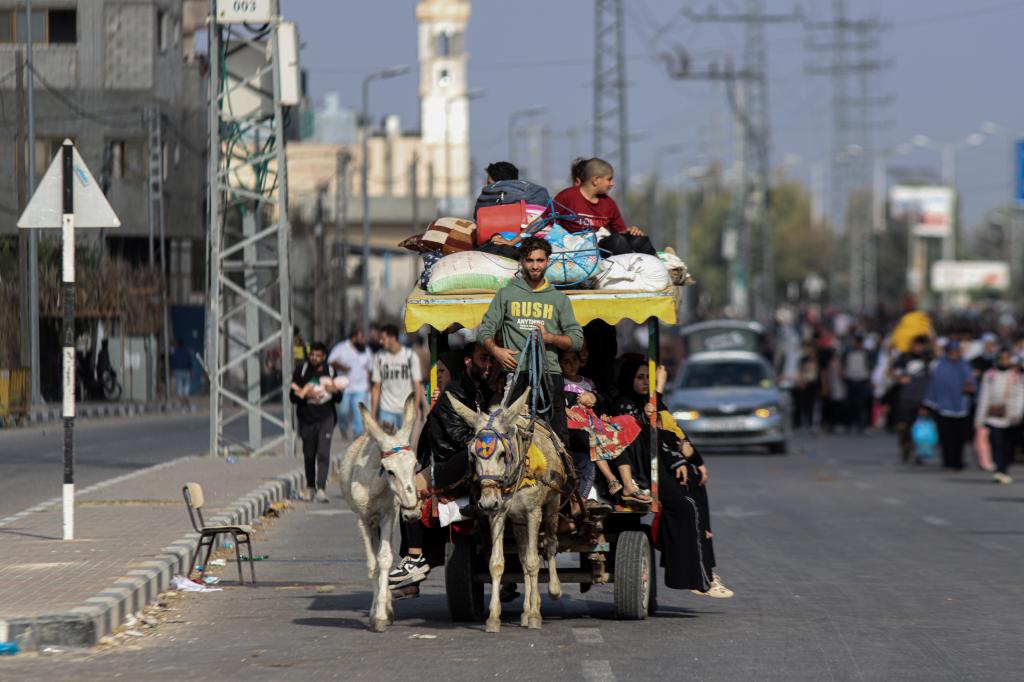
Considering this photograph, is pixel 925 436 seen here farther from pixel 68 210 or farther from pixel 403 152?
pixel 403 152

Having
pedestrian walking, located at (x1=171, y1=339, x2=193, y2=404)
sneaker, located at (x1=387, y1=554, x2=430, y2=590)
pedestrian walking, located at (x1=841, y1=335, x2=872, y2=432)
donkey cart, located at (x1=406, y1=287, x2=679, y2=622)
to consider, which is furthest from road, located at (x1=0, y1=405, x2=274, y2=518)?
pedestrian walking, located at (x1=841, y1=335, x2=872, y2=432)

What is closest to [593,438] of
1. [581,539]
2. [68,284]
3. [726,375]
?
[581,539]

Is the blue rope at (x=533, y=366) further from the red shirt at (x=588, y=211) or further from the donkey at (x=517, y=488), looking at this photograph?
the red shirt at (x=588, y=211)

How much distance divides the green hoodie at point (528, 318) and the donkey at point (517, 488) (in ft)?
1.50

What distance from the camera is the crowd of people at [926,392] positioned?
975 inches

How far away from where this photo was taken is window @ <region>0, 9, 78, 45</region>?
41156 mm

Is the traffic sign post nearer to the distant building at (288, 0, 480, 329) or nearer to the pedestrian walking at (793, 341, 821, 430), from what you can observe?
the pedestrian walking at (793, 341, 821, 430)

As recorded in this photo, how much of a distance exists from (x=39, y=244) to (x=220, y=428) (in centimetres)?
2140

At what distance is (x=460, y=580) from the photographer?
11.0 meters

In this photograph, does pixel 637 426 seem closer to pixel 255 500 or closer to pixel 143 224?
pixel 255 500

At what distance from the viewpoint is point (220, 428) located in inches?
1003

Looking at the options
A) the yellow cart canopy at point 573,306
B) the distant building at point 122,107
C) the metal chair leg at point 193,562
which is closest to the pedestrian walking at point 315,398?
the metal chair leg at point 193,562

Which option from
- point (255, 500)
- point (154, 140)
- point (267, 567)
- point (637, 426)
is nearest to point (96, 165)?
point (154, 140)

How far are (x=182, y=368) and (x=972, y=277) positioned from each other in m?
125
